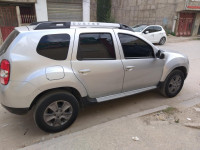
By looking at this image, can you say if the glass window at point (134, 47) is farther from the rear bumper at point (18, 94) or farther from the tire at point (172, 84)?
the rear bumper at point (18, 94)

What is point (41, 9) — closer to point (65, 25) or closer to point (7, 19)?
point (7, 19)

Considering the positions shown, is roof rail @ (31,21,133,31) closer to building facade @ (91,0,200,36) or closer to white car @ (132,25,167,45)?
white car @ (132,25,167,45)

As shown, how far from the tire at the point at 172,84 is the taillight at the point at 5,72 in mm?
3135

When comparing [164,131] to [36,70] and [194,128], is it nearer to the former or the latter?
[194,128]

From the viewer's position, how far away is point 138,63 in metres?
3.07

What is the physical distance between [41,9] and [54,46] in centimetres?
898

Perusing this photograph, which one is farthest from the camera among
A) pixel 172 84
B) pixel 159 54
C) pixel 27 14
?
pixel 27 14

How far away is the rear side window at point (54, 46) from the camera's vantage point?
2.28 metres

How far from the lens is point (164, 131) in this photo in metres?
2.68

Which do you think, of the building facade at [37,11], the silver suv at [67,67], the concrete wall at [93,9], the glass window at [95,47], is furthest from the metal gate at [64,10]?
the glass window at [95,47]

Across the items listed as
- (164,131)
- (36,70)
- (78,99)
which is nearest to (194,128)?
(164,131)

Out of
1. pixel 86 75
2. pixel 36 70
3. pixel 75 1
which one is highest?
pixel 75 1

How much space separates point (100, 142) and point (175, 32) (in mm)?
18352

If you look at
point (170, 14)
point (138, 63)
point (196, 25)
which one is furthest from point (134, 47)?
point (196, 25)
